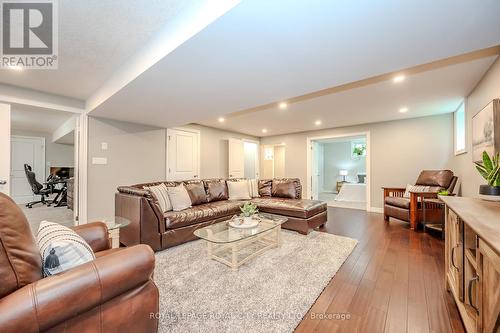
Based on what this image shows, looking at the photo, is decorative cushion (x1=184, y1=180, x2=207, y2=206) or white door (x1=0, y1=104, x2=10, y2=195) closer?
white door (x1=0, y1=104, x2=10, y2=195)

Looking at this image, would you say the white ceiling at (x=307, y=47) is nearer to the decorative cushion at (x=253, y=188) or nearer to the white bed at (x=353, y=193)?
the decorative cushion at (x=253, y=188)

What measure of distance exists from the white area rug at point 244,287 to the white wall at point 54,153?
7262mm

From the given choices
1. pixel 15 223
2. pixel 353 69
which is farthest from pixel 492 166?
pixel 15 223

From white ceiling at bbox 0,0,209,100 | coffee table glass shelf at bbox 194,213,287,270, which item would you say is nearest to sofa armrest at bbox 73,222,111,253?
coffee table glass shelf at bbox 194,213,287,270

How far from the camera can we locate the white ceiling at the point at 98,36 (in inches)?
62.5

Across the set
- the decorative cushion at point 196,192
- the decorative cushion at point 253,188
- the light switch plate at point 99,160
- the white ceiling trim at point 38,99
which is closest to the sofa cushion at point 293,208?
the decorative cushion at point 253,188

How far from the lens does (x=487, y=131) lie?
2.25 metres

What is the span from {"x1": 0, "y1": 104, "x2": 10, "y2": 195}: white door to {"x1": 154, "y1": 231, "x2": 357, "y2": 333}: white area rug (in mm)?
2219

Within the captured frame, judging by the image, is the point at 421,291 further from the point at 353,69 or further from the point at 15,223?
the point at 15,223

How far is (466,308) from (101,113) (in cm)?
473

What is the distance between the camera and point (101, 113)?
347 centimetres

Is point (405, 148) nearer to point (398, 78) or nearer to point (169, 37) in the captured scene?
point (398, 78)

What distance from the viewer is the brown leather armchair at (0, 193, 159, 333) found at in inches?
31.0

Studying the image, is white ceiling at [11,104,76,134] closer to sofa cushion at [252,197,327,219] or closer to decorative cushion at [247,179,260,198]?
decorative cushion at [247,179,260,198]
